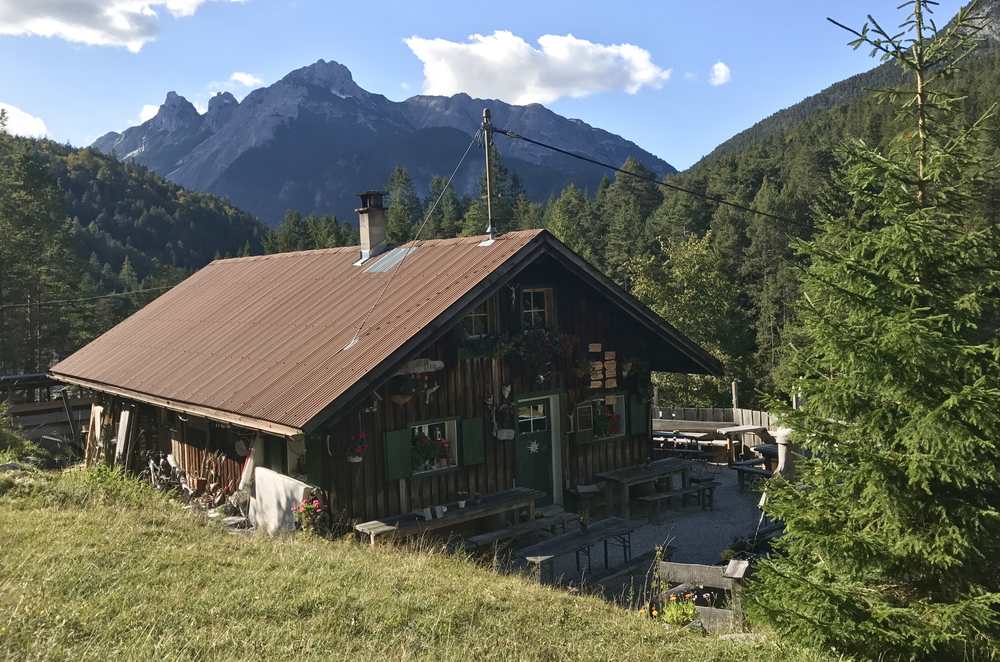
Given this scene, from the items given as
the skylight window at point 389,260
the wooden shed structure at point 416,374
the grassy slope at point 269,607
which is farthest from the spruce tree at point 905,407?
the skylight window at point 389,260

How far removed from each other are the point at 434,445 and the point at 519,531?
2.12 m

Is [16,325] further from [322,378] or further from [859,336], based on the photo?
[859,336]

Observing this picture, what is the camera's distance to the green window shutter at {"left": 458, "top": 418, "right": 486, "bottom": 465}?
45.0 ft

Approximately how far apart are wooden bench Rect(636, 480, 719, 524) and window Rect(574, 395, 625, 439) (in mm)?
1538

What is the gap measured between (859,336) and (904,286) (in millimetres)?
584

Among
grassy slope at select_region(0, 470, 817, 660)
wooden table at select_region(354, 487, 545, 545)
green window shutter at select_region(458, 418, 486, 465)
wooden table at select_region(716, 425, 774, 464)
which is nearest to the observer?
grassy slope at select_region(0, 470, 817, 660)

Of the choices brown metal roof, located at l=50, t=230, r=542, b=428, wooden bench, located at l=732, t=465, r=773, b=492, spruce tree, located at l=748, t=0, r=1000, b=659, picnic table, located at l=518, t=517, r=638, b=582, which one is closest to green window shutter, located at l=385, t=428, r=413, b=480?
brown metal roof, located at l=50, t=230, r=542, b=428

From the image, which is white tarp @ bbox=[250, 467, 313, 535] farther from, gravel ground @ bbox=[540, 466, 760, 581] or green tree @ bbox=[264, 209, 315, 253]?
green tree @ bbox=[264, 209, 315, 253]

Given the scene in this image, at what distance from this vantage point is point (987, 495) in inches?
266

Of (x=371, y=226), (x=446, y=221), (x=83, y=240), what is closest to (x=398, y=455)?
(x=371, y=226)

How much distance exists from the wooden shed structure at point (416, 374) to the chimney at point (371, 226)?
0.05 m

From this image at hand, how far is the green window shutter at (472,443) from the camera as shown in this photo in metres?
13.7

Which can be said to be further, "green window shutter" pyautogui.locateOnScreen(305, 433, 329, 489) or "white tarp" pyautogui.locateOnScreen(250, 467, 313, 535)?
"green window shutter" pyautogui.locateOnScreen(305, 433, 329, 489)

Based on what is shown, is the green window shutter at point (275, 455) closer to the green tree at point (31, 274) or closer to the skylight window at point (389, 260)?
the skylight window at point (389, 260)
